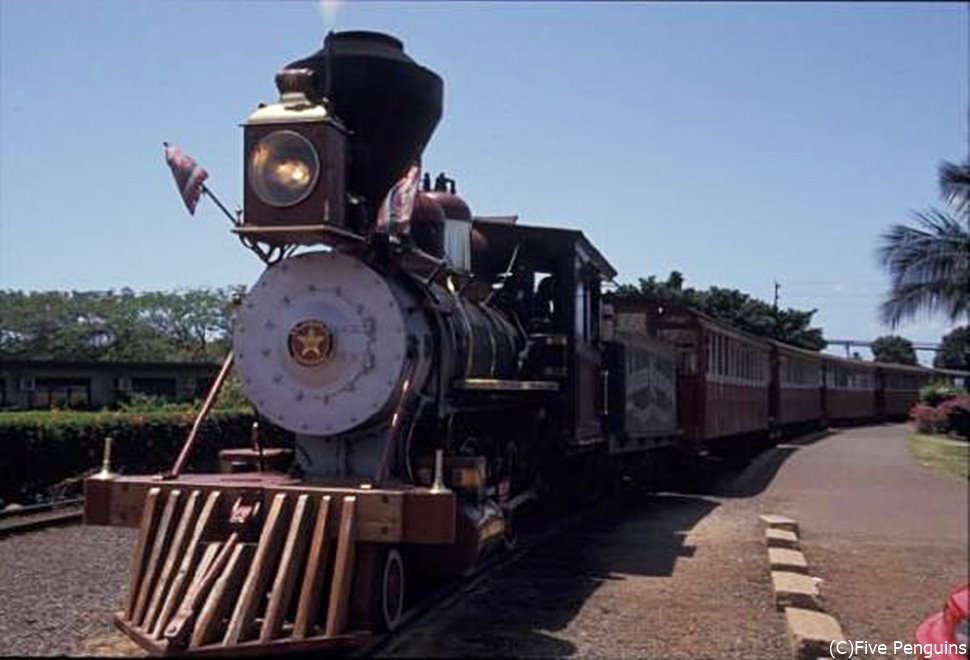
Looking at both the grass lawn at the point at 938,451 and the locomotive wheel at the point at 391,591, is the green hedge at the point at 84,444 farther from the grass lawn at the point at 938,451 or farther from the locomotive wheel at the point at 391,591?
the grass lawn at the point at 938,451

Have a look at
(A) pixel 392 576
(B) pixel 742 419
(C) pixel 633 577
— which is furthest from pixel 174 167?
(B) pixel 742 419

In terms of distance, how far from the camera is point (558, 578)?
8.02 meters

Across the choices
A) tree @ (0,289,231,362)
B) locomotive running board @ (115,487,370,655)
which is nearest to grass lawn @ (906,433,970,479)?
locomotive running board @ (115,487,370,655)

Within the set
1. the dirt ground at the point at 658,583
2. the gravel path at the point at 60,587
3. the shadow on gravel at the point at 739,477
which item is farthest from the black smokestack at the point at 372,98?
the shadow on gravel at the point at 739,477

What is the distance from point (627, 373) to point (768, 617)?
180 inches

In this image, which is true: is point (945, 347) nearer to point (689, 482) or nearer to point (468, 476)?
point (468, 476)

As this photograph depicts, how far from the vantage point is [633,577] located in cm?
823

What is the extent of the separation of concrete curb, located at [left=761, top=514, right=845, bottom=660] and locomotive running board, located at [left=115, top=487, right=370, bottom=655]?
2461 millimetres

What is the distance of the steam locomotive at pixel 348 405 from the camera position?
5.59m

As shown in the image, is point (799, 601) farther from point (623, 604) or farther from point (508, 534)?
point (508, 534)

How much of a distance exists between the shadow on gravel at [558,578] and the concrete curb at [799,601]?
0.82 meters

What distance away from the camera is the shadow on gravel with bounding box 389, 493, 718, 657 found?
5.87 m

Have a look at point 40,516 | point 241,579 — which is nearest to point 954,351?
point 241,579

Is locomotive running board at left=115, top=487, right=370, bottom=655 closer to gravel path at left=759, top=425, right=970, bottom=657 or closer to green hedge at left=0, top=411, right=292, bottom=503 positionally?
gravel path at left=759, top=425, right=970, bottom=657
